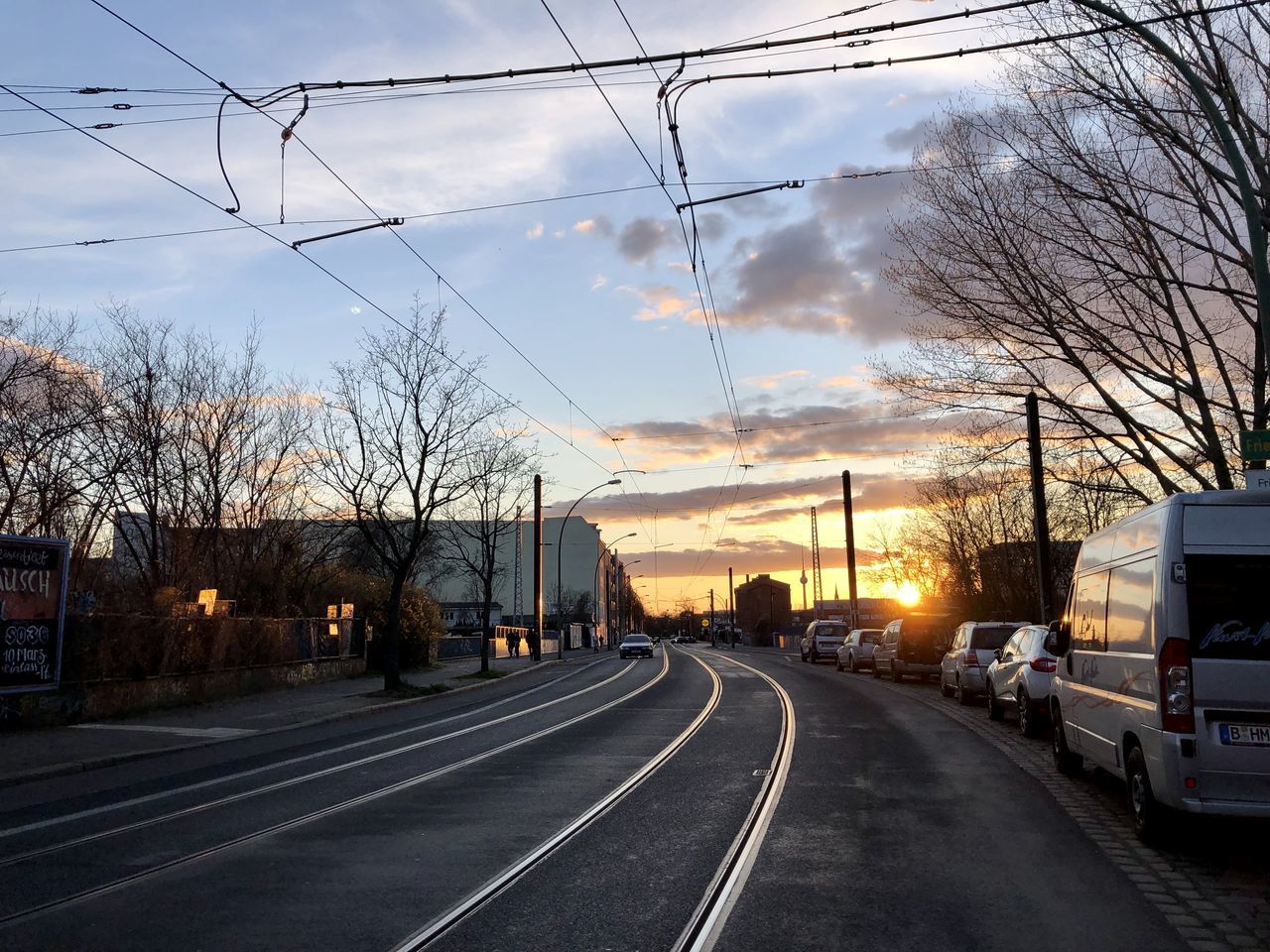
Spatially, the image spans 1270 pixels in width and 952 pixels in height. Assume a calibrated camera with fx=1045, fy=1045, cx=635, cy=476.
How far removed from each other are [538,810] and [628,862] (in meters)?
2.20

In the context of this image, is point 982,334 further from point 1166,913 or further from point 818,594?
point 818,594

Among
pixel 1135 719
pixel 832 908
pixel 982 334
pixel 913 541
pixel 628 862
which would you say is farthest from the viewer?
pixel 913 541

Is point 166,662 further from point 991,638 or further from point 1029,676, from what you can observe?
point 991,638

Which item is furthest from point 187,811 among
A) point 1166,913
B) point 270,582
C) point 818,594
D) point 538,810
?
point 818,594

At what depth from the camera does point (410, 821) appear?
9031 mm

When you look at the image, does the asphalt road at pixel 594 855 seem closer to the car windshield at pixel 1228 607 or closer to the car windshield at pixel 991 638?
the car windshield at pixel 1228 607

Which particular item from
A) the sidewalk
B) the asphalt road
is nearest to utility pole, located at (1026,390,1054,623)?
the asphalt road

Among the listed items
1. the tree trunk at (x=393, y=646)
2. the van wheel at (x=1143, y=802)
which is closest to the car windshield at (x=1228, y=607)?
the van wheel at (x=1143, y=802)

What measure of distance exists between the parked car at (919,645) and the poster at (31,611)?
21559 mm

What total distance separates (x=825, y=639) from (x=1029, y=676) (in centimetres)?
3056

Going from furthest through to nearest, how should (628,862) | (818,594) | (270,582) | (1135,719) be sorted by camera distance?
1. (818,594)
2. (270,582)
3. (1135,719)
4. (628,862)

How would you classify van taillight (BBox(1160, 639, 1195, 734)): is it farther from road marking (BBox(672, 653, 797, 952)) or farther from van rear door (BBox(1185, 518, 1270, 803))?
road marking (BBox(672, 653, 797, 952))

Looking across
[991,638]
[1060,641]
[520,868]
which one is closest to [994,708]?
[991,638]

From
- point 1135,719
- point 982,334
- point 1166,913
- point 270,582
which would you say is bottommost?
point 1166,913
